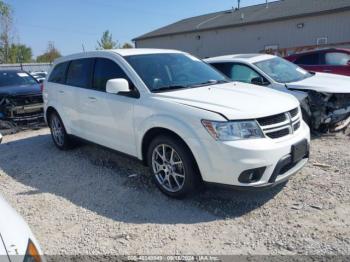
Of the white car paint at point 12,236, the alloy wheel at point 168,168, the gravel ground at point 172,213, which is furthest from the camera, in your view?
the alloy wheel at point 168,168

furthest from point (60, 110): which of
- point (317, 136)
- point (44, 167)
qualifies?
point (317, 136)

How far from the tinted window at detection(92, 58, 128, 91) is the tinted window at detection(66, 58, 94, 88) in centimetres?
18

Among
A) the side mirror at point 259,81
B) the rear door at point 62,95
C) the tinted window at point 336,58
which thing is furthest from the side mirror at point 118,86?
the tinted window at point 336,58

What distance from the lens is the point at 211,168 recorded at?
3498mm

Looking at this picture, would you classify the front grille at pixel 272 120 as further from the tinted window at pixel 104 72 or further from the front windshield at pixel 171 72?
the tinted window at pixel 104 72

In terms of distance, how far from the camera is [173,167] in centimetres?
394

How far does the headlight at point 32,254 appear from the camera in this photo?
5.20 ft

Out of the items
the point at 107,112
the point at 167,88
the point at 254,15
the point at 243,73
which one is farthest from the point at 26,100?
the point at 254,15

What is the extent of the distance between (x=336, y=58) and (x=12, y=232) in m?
10.7

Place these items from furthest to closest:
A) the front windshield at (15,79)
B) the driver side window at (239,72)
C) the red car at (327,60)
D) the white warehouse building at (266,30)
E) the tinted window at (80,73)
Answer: the white warehouse building at (266,30)
the red car at (327,60)
the front windshield at (15,79)
the driver side window at (239,72)
the tinted window at (80,73)

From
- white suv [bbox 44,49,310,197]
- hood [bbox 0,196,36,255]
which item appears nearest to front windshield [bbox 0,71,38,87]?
white suv [bbox 44,49,310,197]

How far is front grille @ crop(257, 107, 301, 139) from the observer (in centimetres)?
352

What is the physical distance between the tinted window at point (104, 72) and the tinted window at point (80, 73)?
0.18 meters

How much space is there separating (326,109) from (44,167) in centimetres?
503
